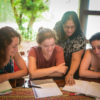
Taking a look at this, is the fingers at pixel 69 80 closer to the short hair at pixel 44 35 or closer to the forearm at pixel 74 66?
the forearm at pixel 74 66

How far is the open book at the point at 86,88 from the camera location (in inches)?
41.6

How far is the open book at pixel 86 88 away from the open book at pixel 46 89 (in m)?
0.08

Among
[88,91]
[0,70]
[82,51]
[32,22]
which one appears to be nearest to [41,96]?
[88,91]

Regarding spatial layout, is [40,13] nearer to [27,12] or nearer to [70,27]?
[27,12]

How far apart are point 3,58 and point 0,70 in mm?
119

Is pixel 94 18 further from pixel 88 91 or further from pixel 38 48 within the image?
pixel 88 91

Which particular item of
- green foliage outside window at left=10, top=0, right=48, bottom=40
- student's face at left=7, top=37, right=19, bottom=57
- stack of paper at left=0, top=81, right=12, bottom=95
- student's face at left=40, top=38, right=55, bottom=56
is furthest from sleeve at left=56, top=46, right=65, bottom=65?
green foliage outside window at left=10, top=0, right=48, bottom=40

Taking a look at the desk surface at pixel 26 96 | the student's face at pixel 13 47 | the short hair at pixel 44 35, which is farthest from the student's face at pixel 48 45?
the desk surface at pixel 26 96

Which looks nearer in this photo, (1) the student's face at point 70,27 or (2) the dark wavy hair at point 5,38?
(2) the dark wavy hair at point 5,38

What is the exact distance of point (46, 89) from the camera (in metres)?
1.10

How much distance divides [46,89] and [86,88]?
0.31 meters

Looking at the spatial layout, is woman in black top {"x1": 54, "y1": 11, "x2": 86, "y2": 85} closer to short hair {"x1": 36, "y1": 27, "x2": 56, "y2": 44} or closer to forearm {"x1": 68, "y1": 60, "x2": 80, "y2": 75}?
forearm {"x1": 68, "y1": 60, "x2": 80, "y2": 75}

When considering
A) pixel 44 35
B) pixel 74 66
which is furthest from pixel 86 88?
pixel 44 35

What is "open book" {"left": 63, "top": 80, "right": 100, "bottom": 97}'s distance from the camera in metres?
1.06
